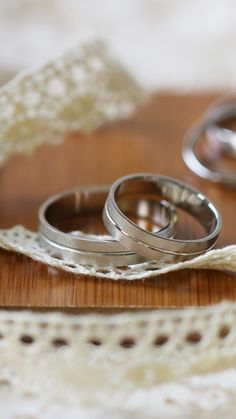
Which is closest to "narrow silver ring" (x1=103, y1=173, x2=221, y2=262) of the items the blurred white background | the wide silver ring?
the wide silver ring

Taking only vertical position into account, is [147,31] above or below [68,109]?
above

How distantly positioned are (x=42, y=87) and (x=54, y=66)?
0.02m

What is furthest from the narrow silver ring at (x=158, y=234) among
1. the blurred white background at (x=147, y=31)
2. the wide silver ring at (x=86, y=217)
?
the blurred white background at (x=147, y=31)

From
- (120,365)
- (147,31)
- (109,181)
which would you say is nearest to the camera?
(120,365)

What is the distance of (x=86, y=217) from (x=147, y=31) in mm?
347

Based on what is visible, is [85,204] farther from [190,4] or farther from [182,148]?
[190,4]

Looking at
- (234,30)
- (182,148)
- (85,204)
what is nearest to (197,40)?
(234,30)

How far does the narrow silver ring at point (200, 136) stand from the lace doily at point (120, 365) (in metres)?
0.15

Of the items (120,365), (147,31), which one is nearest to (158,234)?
(120,365)

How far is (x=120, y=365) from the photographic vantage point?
1.10 feet

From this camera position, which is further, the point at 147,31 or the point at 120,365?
the point at 147,31

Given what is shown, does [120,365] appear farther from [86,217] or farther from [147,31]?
[147,31]

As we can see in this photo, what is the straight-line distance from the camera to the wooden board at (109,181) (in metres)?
0.36

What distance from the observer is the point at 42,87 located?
0.45 m
